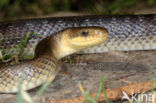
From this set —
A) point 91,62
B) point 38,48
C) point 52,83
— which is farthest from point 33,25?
point 52,83

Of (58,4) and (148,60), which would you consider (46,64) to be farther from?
(58,4)

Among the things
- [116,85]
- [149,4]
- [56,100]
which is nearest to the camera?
[56,100]

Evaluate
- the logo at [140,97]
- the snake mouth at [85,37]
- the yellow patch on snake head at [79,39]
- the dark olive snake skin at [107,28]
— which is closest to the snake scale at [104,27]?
the dark olive snake skin at [107,28]

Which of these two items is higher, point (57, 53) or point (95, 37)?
point (95, 37)

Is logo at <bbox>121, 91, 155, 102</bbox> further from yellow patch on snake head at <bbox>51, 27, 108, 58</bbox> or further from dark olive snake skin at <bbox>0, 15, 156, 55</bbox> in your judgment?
dark olive snake skin at <bbox>0, 15, 156, 55</bbox>

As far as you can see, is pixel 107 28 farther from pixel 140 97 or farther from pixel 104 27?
pixel 140 97

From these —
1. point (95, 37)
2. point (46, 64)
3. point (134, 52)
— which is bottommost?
point (134, 52)

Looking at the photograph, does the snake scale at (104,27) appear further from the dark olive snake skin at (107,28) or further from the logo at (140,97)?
the logo at (140,97)

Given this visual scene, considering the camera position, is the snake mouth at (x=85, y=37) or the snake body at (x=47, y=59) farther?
the snake mouth at (x=85, y=37)
